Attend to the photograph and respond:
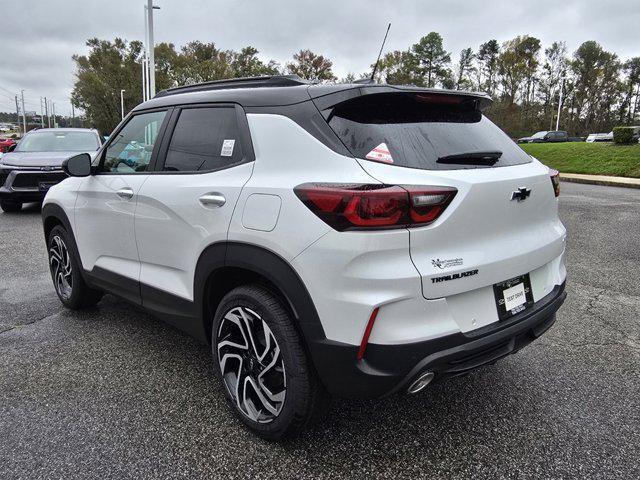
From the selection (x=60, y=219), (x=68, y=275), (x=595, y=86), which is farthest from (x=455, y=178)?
(x=595, y=86)

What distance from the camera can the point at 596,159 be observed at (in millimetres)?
22672

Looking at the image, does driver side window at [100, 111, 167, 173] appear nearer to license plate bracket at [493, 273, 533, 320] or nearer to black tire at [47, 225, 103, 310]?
black tire at [47, 225, 103, 310]

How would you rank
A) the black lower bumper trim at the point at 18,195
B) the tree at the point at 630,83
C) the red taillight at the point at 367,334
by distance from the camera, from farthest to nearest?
the tree at the point at 630,83 → the black lower bumper trim at the point at 18,195 → the red taillight at the point at 367,334

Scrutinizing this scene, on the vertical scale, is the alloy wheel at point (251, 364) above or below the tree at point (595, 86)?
below

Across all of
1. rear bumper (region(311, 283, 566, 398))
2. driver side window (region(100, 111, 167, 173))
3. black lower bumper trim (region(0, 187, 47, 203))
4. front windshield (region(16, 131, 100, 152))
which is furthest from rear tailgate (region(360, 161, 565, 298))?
front windshield (region(16, 131, 100, 152))

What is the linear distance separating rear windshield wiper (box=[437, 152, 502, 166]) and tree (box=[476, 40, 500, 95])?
5929 cm

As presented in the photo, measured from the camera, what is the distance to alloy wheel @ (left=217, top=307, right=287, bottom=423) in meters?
2.37

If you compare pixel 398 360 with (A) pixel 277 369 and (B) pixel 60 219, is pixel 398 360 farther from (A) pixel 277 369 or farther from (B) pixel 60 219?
(B) pixel 60 219

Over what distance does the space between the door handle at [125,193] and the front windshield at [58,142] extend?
26.4 feet

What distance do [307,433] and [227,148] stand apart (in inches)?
59.7

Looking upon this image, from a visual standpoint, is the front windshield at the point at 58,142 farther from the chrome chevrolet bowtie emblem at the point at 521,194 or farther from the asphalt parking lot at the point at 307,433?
the chrome chevrolet bowtie emblem at the point at 521,194

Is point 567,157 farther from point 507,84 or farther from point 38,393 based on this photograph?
point 507,84

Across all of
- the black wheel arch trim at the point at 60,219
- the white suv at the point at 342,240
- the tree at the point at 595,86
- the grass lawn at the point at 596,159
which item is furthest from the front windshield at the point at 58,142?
the tree at the point at 595,86

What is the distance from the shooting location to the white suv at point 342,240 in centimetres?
199
